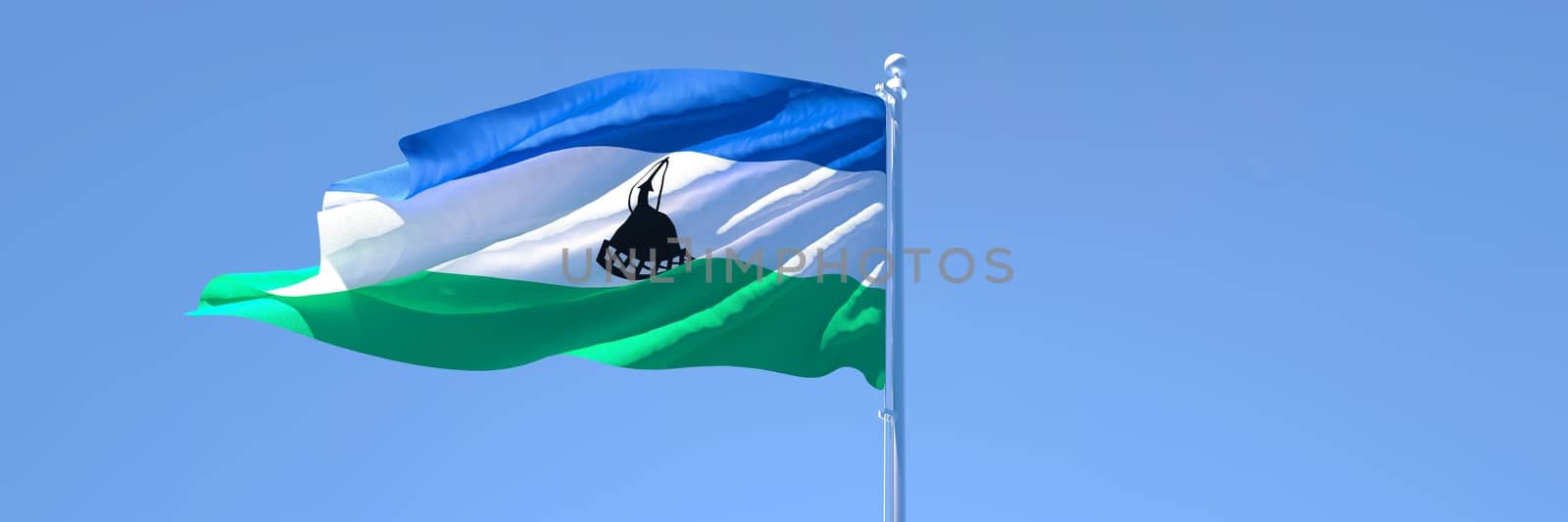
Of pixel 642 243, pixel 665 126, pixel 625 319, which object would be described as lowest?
pixel 625 319

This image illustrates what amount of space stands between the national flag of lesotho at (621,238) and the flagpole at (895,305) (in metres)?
0.30

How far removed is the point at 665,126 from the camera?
11.7m

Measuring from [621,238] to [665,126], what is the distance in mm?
1031

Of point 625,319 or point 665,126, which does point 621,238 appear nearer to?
point 625,319

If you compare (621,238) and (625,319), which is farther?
(625,319)

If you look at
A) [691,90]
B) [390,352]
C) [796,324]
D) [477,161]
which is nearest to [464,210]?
[477,161]

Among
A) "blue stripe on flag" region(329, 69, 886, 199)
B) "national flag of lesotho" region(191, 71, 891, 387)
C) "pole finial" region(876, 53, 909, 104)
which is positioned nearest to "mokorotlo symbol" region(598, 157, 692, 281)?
"national flag of lesotho" region(191, 71, 891, 387)

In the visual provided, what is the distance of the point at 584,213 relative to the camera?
461 inches

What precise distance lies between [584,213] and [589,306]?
0.80m

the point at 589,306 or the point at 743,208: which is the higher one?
the point at 743,208

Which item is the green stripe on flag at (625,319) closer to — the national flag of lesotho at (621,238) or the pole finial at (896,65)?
the national flag of lesotho at (621,238)

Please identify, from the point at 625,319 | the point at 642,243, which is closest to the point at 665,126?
the point at 642,243

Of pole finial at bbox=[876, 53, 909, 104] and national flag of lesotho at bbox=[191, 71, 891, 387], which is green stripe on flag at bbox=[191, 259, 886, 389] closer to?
national flag of lesotho at bbox=[191, 71, 891, 387]

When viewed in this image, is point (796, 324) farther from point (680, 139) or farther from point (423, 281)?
point (423, 281)
